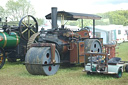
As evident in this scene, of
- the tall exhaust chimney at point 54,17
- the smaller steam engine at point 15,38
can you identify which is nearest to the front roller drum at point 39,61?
the tall exhaust chimney at point 54,17

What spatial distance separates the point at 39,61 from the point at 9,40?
12.3ft

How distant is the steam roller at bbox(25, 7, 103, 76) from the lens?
8430mm

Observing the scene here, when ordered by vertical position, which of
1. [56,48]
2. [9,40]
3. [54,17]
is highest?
[54,17]

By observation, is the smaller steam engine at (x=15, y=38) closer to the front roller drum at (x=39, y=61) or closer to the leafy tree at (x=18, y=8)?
the front roller drum at (x=39, y=61)

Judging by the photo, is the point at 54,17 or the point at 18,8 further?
the point at 18,8

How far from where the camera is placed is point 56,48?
31.8 feet

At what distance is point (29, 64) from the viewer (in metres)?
8.44

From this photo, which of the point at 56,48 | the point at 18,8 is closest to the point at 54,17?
the point at 56,48

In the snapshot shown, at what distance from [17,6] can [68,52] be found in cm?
3559

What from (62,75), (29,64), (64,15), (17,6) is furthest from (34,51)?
(17,6)

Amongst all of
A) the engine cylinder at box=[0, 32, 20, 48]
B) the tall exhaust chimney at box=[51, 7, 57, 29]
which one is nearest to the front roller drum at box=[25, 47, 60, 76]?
the tall exhaust chimney at box=[51, 7, 57, 29]

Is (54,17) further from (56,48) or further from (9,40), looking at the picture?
(9,40)

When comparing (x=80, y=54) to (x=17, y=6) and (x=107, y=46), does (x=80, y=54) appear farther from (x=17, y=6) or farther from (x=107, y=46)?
(x=17, y=6)

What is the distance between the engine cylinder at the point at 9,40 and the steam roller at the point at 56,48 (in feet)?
2.22
